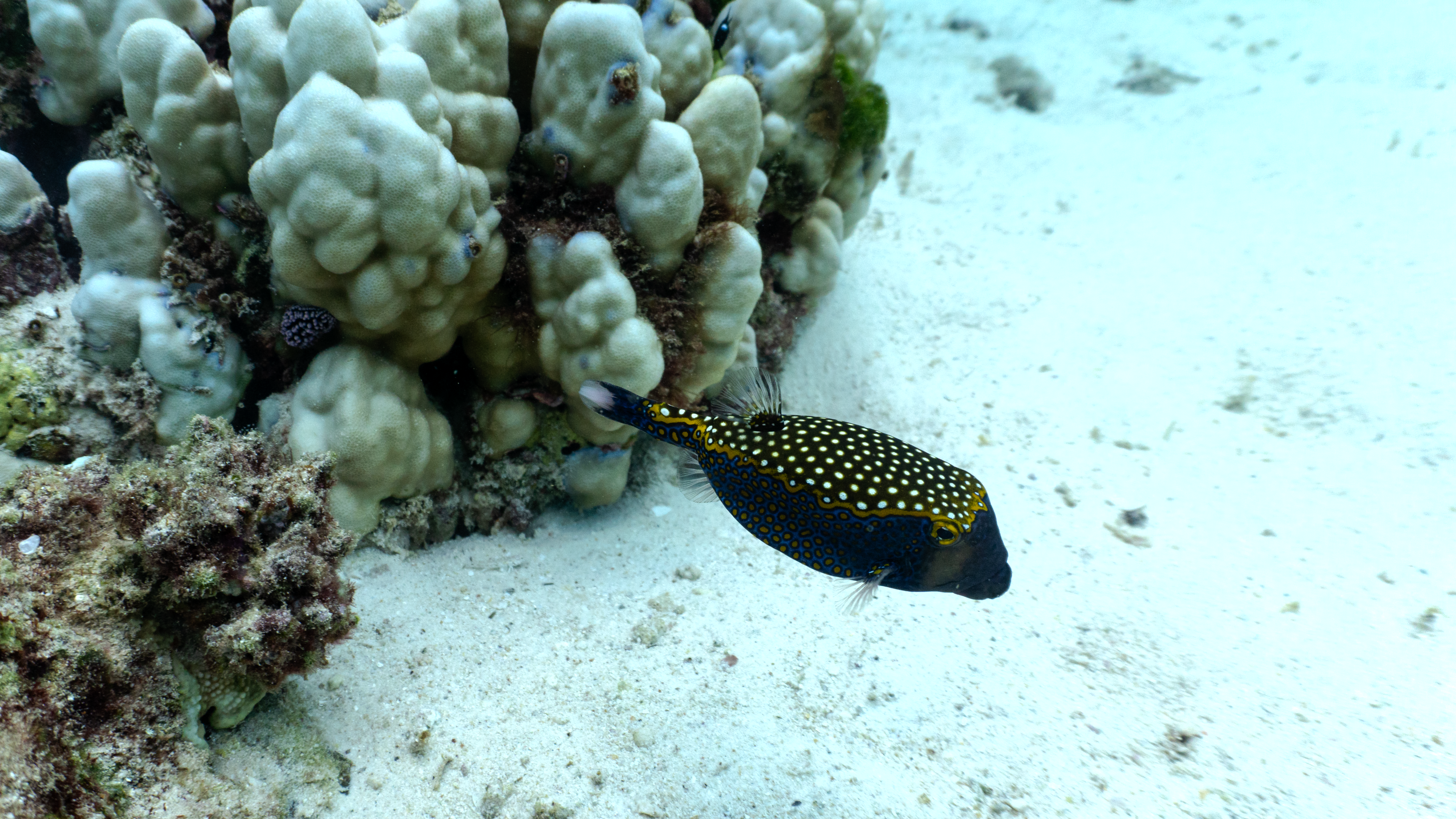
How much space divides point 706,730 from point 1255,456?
433 cm

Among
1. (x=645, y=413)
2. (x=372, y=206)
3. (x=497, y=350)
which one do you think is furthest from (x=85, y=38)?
(x=645, y=413)

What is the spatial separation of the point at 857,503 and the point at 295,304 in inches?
116

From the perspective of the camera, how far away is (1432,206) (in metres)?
6.34

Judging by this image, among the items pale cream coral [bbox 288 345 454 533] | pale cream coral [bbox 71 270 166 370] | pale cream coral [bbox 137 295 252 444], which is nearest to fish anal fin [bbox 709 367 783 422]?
pale cream coral [bbox 288 345 454 533]

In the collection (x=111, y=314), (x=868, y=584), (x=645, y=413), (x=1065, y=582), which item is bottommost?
(x=1065, y=582)

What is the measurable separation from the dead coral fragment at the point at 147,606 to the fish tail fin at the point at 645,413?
117 cm

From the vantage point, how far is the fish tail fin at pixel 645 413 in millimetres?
2867

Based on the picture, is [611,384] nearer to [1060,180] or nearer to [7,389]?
[7,389]

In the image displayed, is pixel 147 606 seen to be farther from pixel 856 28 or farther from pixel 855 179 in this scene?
pixel 856 28

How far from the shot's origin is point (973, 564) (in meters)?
2.48

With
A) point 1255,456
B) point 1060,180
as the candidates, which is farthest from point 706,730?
point 1060,180

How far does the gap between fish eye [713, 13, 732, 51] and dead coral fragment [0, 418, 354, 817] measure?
12.5 feet

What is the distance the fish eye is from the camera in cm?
471

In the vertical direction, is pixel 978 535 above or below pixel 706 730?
above
